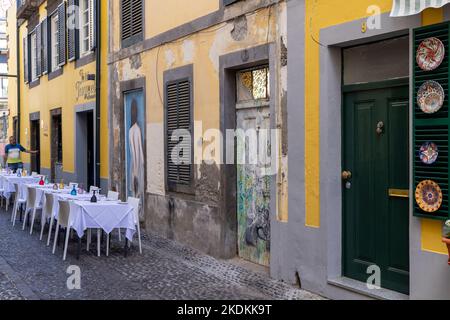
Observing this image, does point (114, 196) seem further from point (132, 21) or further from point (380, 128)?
Answer: point (380, 128)

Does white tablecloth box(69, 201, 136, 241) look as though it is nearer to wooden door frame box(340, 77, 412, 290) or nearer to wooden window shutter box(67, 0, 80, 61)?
wooden door frame box(340, 77, 412, 290)

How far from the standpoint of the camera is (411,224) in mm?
5137

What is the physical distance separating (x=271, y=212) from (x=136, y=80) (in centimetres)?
507

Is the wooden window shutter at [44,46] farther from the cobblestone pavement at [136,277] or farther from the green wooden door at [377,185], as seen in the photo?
the green wooden door at [377,185]

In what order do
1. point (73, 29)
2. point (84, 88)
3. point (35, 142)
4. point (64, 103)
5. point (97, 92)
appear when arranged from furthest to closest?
1. point (35, 142)
2. point (64, 103)
3. point (73, 29)
4. point (84, 88)
5. point (97, 92)

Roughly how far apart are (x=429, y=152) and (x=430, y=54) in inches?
32.5

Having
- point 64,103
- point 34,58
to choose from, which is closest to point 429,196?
point 64,103

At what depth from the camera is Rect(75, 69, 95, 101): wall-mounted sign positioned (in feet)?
44.8

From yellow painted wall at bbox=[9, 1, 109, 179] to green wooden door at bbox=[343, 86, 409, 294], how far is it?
768 cm

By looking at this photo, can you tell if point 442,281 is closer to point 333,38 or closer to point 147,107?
point 333,38

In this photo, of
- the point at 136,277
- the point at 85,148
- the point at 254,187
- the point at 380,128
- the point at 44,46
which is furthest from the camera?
the point at 44,46

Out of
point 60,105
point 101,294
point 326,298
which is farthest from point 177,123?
point 60,105

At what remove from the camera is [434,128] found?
4.91 meters

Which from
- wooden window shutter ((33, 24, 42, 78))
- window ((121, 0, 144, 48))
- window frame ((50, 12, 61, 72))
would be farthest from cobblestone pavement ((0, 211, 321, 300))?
wooden window shutter ((33, 24, 42, 78))
